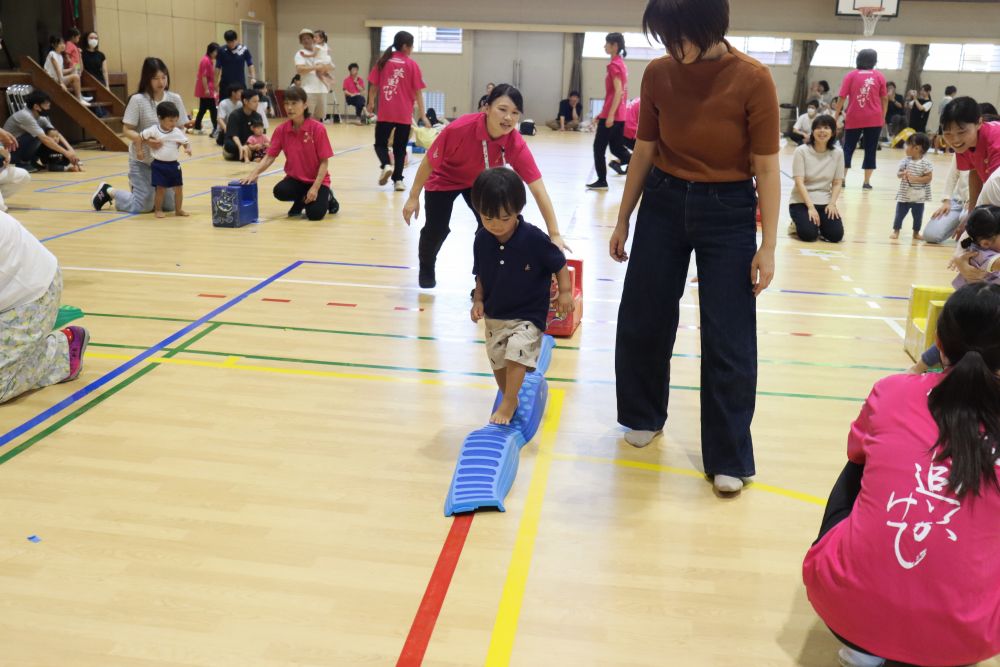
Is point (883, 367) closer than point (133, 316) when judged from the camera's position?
Yes

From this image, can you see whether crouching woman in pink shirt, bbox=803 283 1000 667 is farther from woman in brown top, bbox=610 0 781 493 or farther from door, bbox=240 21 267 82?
door, bbox=240 21 267 82

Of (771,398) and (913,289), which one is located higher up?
(913,289)

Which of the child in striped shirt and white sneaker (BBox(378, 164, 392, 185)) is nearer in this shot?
the child in striped shirt

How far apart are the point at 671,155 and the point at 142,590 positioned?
196 centimetres

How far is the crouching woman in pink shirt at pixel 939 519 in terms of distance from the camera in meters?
1.72

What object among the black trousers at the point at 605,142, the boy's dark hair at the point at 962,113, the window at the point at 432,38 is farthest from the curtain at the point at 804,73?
the boy's dark hair at the point at 962,113

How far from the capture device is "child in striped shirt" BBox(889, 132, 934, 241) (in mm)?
7426

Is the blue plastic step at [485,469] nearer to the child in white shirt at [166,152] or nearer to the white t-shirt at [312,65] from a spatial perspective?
the child in white shirt at [166,152]

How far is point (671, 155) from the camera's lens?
2.84m

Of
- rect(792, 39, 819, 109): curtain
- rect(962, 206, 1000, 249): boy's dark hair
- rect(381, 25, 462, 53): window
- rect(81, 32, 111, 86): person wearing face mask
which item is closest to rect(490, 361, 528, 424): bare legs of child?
rect(962, 206, 1000, 249): boy's dark hair

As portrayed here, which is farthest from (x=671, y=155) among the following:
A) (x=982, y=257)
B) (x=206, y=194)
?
(x=206, y=194)

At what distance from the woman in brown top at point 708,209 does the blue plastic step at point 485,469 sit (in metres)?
0.49

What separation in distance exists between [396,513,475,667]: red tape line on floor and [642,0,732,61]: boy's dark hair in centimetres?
151

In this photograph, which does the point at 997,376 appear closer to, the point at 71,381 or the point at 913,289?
the point at 913,289
